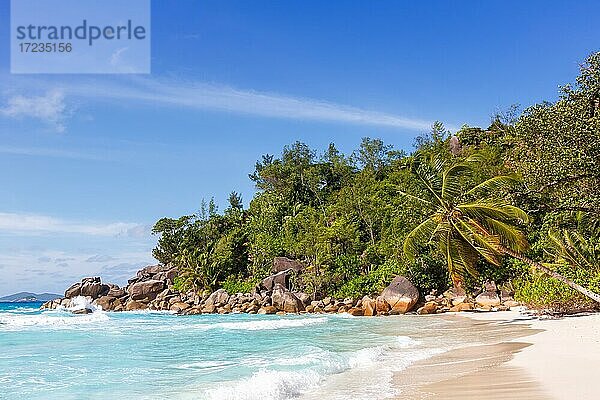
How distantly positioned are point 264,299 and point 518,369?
2836 cm

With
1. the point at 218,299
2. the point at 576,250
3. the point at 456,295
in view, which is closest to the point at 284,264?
the point at 218,299

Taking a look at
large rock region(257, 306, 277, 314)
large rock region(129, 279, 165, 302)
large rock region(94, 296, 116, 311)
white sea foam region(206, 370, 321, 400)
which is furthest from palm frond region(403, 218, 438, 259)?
large rock region(94, 296, 116, 311)

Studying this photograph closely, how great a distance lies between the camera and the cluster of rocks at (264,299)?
28672mm

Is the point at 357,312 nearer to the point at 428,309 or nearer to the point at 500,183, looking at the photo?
the point at 428,309

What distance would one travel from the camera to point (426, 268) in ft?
104

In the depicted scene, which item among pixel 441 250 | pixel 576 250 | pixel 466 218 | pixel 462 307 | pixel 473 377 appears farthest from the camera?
pixel 462 307

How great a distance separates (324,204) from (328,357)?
37148 millimetres

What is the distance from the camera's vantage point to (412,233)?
782 inches

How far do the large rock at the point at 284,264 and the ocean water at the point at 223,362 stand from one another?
706 inches

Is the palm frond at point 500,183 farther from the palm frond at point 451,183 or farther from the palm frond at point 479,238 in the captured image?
the palm frond at point 479,238

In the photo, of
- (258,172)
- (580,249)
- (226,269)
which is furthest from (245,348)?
(258,172)

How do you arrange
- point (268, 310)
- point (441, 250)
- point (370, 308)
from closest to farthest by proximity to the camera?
1. point (441, 250)
2. point (370, 308)
3. point (268, 310)

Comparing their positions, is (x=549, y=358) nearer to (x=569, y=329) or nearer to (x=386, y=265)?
(x=569, y=329)

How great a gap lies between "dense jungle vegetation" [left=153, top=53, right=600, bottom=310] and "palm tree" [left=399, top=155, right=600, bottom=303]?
56 mm
